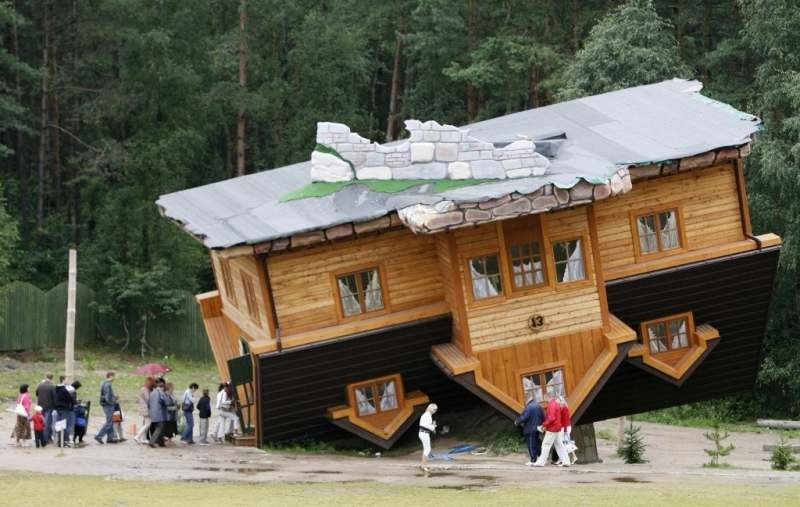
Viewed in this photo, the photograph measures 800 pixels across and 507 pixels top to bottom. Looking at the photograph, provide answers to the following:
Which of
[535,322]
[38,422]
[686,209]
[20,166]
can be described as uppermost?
[20,166]

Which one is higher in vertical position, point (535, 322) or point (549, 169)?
point (549, 169)

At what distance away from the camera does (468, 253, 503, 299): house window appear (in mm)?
34969

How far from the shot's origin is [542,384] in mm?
35812

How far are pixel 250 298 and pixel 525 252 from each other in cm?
618

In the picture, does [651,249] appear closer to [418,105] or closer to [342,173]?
[342,173]

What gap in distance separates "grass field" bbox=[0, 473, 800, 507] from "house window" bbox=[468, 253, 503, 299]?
17.8 feet

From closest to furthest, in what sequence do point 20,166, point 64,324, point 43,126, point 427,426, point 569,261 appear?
point 427,426 < point 569,261 < point 64,324 < point 43,126 < point 20,166

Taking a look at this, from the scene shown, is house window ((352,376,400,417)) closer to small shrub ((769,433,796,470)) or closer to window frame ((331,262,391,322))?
window frame ((331,262,391,322))

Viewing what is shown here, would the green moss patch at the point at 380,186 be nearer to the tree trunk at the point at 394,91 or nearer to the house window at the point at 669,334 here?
the house window at the point at 669,334

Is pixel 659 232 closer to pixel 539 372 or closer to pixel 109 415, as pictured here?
pixel 539 372

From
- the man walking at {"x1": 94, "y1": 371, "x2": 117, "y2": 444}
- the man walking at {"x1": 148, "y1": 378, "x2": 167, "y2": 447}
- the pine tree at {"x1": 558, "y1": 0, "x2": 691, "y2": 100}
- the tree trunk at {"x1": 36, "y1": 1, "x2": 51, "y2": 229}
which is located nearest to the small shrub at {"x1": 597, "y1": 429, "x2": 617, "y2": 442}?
the pine tree at {"x1": 558, "y1": 0, "x2": 691, "y2": 100}

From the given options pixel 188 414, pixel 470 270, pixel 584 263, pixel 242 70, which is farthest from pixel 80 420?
pixel 242 70

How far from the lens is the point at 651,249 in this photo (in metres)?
36.8

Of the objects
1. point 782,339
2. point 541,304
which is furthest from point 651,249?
point 782,339
